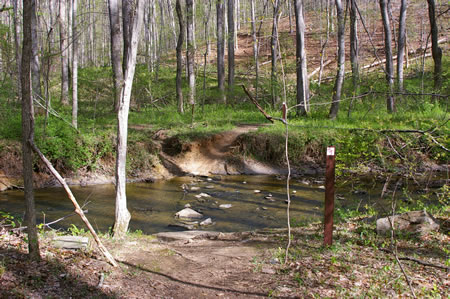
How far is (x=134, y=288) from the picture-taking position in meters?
3.99

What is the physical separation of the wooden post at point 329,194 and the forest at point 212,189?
2 centimetres

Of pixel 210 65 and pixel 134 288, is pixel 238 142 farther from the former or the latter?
pixel 210 65

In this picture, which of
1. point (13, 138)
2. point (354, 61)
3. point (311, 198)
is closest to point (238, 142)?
point (311, 198)

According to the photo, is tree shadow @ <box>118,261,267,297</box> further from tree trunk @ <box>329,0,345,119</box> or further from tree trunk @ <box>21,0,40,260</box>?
tree trunk @ <box>329,0,345,119</box>

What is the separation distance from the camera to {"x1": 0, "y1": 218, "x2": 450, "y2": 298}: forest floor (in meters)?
3.80

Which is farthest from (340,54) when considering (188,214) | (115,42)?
(188,214)

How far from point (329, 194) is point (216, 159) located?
8.75 meters

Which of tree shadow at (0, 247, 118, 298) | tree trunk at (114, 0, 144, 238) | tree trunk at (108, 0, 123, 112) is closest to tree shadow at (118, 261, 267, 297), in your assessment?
tree shadow at (0, 247, 118, 298)

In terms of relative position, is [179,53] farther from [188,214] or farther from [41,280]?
[41,280]

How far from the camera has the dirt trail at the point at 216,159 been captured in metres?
13.3

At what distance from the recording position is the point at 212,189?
1125cm

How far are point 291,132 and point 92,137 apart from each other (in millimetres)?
7004

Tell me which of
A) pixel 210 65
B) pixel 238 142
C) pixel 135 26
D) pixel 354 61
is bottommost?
→ pixel 238 142

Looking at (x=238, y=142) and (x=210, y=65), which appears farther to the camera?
(x=210, y=65)
